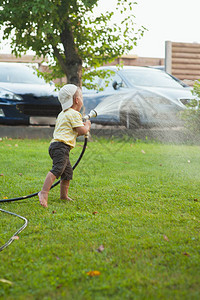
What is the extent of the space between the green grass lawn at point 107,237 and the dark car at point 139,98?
51.8 inches

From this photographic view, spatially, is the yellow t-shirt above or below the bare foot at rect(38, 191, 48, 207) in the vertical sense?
above

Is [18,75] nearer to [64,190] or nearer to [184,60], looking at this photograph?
[184,60]

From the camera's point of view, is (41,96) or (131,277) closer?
(131,277)

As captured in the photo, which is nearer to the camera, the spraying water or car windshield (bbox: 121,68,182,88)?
the spraying water

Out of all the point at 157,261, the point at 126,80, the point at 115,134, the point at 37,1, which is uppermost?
the point at 37,1

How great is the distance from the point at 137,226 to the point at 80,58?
18.4 ft

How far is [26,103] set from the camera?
8.11 meters

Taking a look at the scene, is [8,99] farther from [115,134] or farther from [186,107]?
[186,107]

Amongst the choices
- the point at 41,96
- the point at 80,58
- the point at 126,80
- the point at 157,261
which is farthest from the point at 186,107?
the point at 157,261

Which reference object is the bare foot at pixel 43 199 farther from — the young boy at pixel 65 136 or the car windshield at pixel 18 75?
the car windshield at pixel 18 75

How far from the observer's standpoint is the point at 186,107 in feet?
21.2

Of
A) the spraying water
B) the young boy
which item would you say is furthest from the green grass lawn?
the spraying water

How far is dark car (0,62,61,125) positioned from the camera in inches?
317

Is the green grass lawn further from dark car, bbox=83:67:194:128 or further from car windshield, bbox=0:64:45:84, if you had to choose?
car windshield, bbox=0:64:45:84
